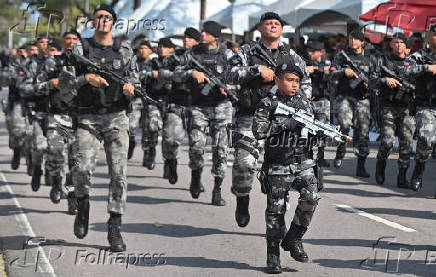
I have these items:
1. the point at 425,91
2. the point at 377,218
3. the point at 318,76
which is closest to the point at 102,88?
the point at 377,218

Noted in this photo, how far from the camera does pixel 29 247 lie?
7059 millimetres

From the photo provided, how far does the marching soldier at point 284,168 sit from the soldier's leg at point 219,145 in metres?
3.07

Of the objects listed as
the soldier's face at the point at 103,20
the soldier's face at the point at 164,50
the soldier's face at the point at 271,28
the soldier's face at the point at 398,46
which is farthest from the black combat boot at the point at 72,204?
the soldier's face at the point at 398,46

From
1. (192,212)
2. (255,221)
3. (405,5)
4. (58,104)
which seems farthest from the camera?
(405,5)

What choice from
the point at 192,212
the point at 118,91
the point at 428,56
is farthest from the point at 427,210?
the point at 118,91

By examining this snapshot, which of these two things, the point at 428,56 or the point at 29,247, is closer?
the point at 29,247

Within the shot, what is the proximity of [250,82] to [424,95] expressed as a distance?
3469 mm

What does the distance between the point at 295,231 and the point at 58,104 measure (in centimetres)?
434

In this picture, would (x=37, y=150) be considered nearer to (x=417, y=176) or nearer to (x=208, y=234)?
(x=208, y=234)

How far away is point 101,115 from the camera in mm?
7047

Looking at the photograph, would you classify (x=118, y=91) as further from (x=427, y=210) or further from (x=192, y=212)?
(x=427, y=210)

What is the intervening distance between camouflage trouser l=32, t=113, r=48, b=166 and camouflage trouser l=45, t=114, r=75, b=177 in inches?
29.3

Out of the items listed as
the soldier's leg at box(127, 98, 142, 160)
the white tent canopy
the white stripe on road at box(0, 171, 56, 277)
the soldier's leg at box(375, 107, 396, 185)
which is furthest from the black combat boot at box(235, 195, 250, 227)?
the white tent canopy

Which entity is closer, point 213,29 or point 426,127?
point 213,29
